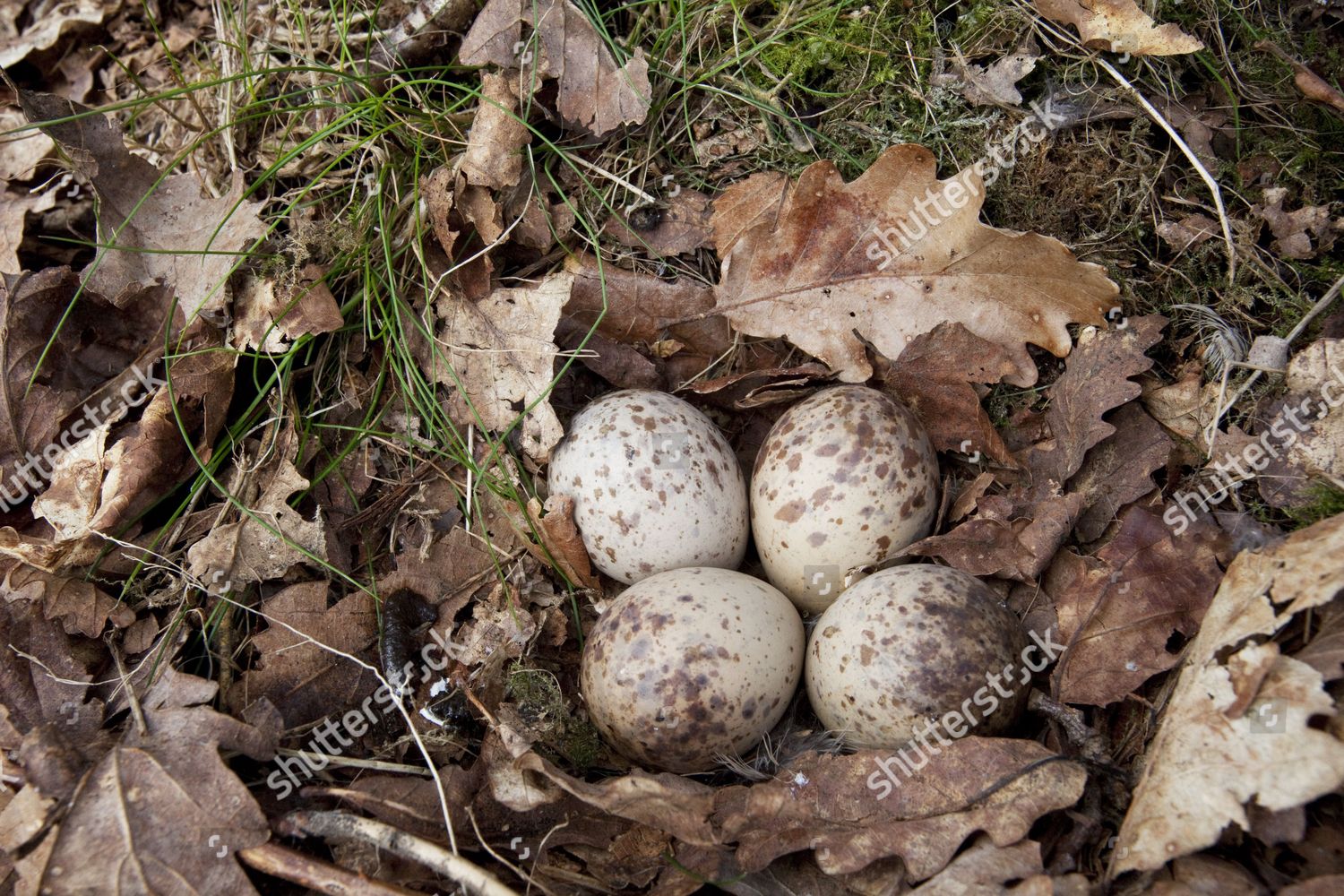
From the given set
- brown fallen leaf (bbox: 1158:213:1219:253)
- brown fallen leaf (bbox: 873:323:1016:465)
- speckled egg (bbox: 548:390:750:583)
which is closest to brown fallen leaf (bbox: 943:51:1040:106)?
brown fallen leaf (bbox: 1158:213:1219:253)

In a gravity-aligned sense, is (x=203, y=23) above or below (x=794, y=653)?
above

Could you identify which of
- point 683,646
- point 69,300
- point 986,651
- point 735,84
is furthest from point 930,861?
point 69,300

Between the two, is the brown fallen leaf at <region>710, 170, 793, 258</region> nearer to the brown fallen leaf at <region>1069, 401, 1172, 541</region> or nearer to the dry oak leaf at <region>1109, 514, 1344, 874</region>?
the brown fallen leaf at <region>1069, 401, 1172, 541</region>

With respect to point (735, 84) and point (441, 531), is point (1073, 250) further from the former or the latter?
point (441, 531)

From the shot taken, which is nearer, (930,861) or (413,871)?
(930,861)

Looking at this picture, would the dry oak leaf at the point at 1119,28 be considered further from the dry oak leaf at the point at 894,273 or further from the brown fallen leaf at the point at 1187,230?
the dry oak leaf at the point at 894,273

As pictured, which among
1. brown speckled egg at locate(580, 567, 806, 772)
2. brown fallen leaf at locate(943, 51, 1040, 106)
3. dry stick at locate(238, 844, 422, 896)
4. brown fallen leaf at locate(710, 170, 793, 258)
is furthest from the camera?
brown fallen leaf at locate(710, 170, 793, 258)
